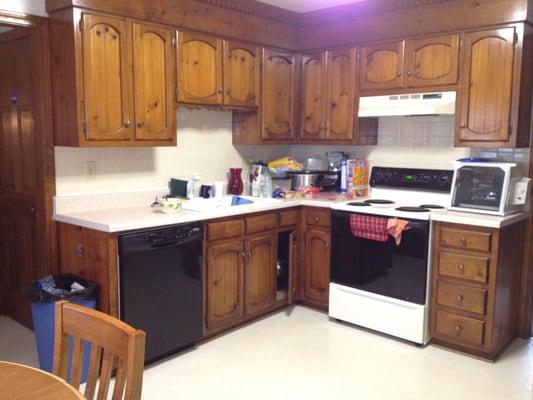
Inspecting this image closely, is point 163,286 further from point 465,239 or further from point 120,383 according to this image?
point 465,239

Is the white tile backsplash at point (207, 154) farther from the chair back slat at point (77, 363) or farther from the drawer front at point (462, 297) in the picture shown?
the chair back slat at point (77, 363)

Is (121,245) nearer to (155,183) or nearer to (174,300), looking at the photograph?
(174,300)

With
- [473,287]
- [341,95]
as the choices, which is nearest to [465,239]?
[473,287]

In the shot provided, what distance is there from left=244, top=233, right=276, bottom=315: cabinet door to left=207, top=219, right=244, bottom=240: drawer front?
14 centimetres

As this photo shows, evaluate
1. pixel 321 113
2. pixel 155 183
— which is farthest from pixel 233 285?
pixel 321 113

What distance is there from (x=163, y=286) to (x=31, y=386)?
5.69ft

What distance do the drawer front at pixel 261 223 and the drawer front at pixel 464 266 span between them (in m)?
1.22

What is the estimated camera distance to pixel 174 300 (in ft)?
10.2

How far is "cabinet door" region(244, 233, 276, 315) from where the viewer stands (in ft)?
12.1

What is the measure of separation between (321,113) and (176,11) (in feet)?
4.79

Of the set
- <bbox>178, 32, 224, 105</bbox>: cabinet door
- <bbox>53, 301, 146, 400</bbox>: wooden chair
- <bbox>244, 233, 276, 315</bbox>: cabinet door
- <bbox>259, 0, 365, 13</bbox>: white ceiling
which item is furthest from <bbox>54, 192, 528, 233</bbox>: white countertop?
<bbox>259, 0, 365, 13</bbox>: white ceiling

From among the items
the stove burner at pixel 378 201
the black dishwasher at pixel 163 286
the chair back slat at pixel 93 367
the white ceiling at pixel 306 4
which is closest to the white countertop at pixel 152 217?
the black dishwasher at pixel 163 286

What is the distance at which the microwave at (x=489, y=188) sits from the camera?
10.5ft

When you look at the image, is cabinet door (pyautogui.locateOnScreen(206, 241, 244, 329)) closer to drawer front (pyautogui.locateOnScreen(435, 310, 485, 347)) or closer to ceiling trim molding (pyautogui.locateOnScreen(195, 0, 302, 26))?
drawer front (pyautogui.locateOnScreen(435, 310, 485, 347))
